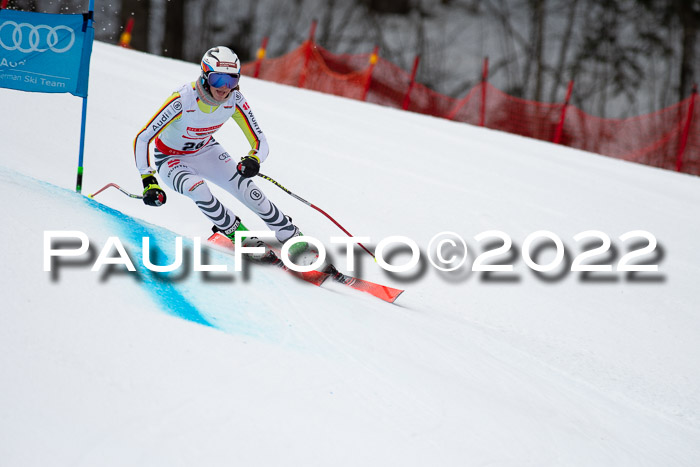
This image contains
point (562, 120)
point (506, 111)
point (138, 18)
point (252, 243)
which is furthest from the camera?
point (138, 18)

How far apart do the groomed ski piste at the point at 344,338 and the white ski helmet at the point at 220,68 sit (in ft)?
3.38

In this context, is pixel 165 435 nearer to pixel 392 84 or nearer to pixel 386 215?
pixel 386 215

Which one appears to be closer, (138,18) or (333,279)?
(333,279)

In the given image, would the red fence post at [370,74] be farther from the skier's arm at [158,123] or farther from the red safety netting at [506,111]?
the skier's arm at [158,123]

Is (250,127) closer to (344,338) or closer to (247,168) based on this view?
(247,168)

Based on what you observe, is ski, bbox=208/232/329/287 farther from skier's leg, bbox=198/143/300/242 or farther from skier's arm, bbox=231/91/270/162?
skier's arm, bbox=231/91/270/162

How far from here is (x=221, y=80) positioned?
4098 millimetres

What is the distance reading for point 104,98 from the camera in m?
8.62

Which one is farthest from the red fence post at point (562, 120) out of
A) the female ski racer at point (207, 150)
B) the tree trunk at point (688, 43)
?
the tree trunk at point (688, 43)

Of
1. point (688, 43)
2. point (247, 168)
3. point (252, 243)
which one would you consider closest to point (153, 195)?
point (247, 168)

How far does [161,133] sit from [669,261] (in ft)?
15.2

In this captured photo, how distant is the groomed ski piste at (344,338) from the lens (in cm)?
220

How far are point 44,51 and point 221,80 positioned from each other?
1836 millimetres

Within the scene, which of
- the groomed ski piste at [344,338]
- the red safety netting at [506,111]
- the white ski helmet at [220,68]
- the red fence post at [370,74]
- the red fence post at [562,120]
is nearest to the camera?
the groomed ski piste at [344,338]
